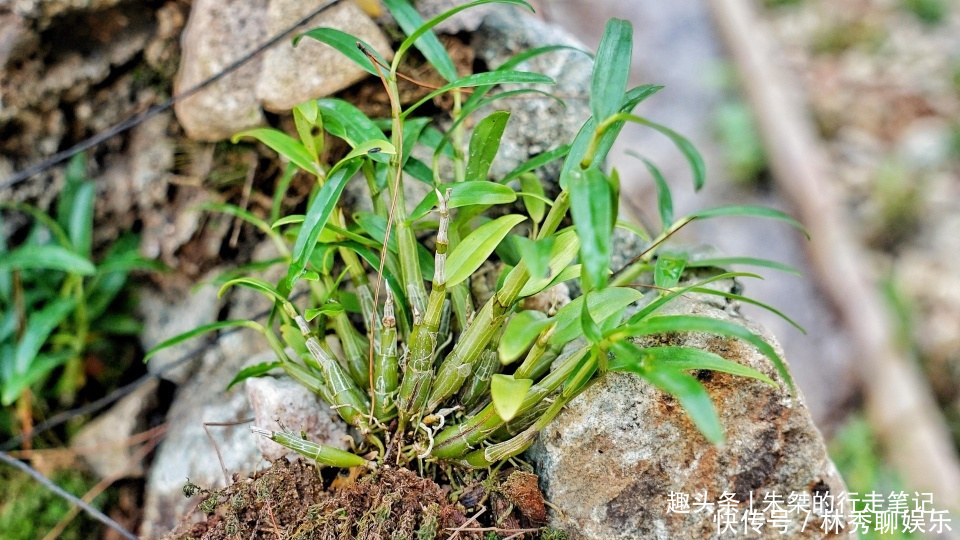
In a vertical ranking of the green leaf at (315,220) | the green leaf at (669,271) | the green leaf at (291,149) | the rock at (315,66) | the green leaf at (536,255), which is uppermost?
the rock at (315,66)

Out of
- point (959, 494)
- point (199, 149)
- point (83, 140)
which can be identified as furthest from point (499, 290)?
point (959, 494)

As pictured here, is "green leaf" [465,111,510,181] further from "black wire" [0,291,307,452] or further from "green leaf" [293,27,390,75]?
"black wire" [0,291,307,452]

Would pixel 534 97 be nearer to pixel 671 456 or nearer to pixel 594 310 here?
pixel 594 310

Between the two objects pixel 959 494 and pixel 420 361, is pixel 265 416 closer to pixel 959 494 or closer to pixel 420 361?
pixel 420 361

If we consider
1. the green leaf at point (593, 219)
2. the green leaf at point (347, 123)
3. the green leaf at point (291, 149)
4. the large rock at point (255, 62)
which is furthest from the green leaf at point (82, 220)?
the green leaf at point (593, 219)

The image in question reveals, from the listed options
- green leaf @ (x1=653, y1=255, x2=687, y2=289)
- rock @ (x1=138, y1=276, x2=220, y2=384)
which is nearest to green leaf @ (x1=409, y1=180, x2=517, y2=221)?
green leaf @ (x1=653, y1=255, x2=687, y2=289)

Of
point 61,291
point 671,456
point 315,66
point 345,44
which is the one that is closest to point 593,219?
point 671,456

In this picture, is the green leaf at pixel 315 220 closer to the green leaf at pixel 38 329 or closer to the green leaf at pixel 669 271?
the green leaf at pixel 669 271

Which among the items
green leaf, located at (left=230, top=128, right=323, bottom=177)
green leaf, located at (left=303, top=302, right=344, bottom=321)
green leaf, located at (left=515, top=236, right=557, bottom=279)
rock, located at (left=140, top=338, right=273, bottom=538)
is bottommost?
rock, located at (left=140, top=338, right=273, bottom=538)
